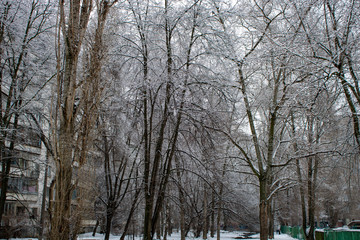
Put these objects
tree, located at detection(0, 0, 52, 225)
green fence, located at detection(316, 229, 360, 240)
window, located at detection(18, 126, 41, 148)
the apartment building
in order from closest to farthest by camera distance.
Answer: tree, located at detection(0, 0, 52, 225), window, located at detection(18, 126, 41, 148), green fence, located at detection(316, 229, 360, 240), the apartment building

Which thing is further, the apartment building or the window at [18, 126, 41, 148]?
the apartment building

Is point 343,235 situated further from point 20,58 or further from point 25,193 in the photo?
point 25,193

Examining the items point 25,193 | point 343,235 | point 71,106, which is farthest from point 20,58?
point 25,193

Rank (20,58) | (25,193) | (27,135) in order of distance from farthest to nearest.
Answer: (25,193)
(27,135)
(20,58)

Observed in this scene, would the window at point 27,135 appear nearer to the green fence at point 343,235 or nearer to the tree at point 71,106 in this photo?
the tree at point 71,106

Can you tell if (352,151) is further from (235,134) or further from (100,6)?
(235,134)

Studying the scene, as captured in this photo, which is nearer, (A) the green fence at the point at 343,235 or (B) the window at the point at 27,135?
(B) the window at the point at 27,135

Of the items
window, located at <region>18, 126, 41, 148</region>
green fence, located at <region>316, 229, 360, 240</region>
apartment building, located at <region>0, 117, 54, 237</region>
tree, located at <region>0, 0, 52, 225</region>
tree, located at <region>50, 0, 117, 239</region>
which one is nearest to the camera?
tree, located at <region>50, 0, 117, 239</region>

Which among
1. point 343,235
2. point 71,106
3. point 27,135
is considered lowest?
point 343,235

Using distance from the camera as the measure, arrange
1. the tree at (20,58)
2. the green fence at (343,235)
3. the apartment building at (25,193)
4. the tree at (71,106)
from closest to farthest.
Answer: the tree at (71,106), the tree at (20,58), the green fence at (343,235), the apartment building at (25,193)

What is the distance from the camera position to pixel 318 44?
25.5 ft

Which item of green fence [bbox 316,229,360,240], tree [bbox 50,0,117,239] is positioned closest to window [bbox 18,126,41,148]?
tree [bbox 50,0,117,239]

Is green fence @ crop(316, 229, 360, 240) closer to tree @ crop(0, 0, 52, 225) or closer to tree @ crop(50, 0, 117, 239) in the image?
tree @ crop(50, 0, 117, 239)

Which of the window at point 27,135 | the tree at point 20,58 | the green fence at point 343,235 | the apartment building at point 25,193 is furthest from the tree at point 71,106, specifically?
the green fence at point 343,235
